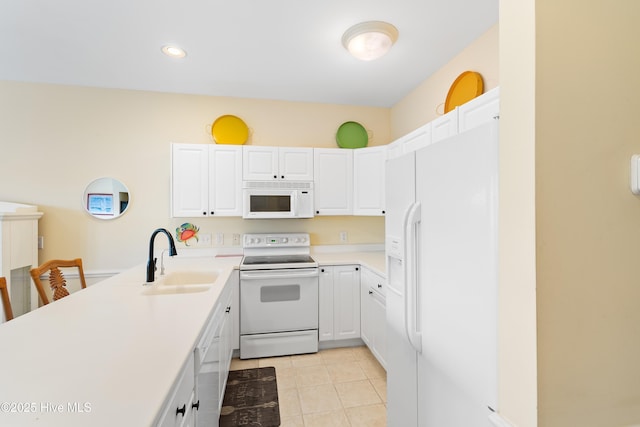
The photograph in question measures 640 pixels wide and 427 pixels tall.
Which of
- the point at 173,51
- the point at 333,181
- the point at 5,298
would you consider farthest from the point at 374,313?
the point at 173,51

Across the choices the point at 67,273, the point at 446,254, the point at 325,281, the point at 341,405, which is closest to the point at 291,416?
the point at 341,405

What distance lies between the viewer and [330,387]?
7.54 feet

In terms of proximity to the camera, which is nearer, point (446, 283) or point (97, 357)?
point (97, 357)

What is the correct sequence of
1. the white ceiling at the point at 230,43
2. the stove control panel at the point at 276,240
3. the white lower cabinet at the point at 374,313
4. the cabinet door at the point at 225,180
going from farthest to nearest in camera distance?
the stove control panel at the point at 276,240
the cabinet door at the point at 225,180
the white lower cabinet at the point at 374,313
the white ceiling at the point at 230,43

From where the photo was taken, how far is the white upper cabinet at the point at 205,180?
9.52 feet

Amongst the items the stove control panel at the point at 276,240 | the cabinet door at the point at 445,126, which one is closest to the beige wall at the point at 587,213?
the cabinet door at the point at 445,126

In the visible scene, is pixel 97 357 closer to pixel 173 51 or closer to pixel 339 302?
pixel 339 302

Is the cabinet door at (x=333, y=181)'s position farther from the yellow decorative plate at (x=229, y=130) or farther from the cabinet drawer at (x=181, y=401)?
the cabinet drawer at (x=181, y=401)

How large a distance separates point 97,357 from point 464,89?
2.75m

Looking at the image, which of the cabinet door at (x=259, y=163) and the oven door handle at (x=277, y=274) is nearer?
the oven door handle at (x=277, y=274)

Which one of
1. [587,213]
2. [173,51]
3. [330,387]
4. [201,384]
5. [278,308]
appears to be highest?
[173,51]

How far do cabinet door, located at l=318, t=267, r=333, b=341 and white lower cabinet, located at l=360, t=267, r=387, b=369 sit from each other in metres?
0.32

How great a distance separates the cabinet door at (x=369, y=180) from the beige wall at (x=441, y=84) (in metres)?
0.50

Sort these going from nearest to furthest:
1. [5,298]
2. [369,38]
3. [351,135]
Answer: [5,298], [369,38], [351,135]
